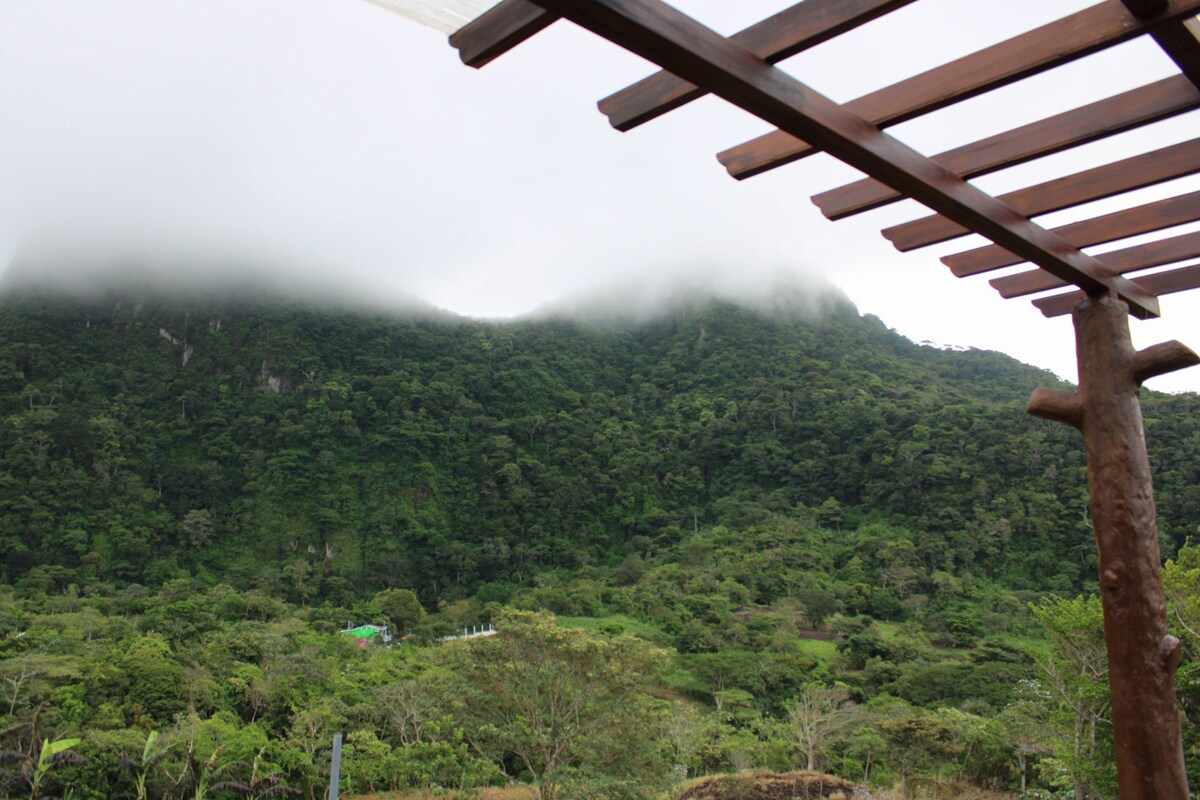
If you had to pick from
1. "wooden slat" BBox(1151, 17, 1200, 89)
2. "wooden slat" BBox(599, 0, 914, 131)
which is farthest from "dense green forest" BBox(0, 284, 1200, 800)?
"wooden slat" BBox(599, 0, 914, 131)

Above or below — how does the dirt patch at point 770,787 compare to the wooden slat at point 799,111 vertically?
below

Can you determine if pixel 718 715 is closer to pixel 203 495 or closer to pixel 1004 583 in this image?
pixel 1004 583

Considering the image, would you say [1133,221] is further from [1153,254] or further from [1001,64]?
[1001,64]

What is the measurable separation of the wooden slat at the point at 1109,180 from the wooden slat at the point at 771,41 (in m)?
0.72

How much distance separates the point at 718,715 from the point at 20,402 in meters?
33.5

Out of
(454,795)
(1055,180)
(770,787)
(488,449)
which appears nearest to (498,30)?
(1055,180)

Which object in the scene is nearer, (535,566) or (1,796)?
(1,796)

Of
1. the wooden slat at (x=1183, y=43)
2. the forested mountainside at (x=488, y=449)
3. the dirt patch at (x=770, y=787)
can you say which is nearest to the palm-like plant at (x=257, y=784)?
the dirt patch at (x=770, y=787)

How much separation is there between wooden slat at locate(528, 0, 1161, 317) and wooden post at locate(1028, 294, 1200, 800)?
0.23m

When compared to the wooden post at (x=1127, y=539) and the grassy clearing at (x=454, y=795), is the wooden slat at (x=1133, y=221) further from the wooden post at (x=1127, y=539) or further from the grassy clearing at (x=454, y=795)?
the grassy clearing at (x=454, y=795)

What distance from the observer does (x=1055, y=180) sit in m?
1.49

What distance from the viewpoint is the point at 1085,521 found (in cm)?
2247

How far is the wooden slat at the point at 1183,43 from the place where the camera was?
104 cm

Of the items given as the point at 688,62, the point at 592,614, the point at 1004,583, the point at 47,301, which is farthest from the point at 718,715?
the point at 47,301
